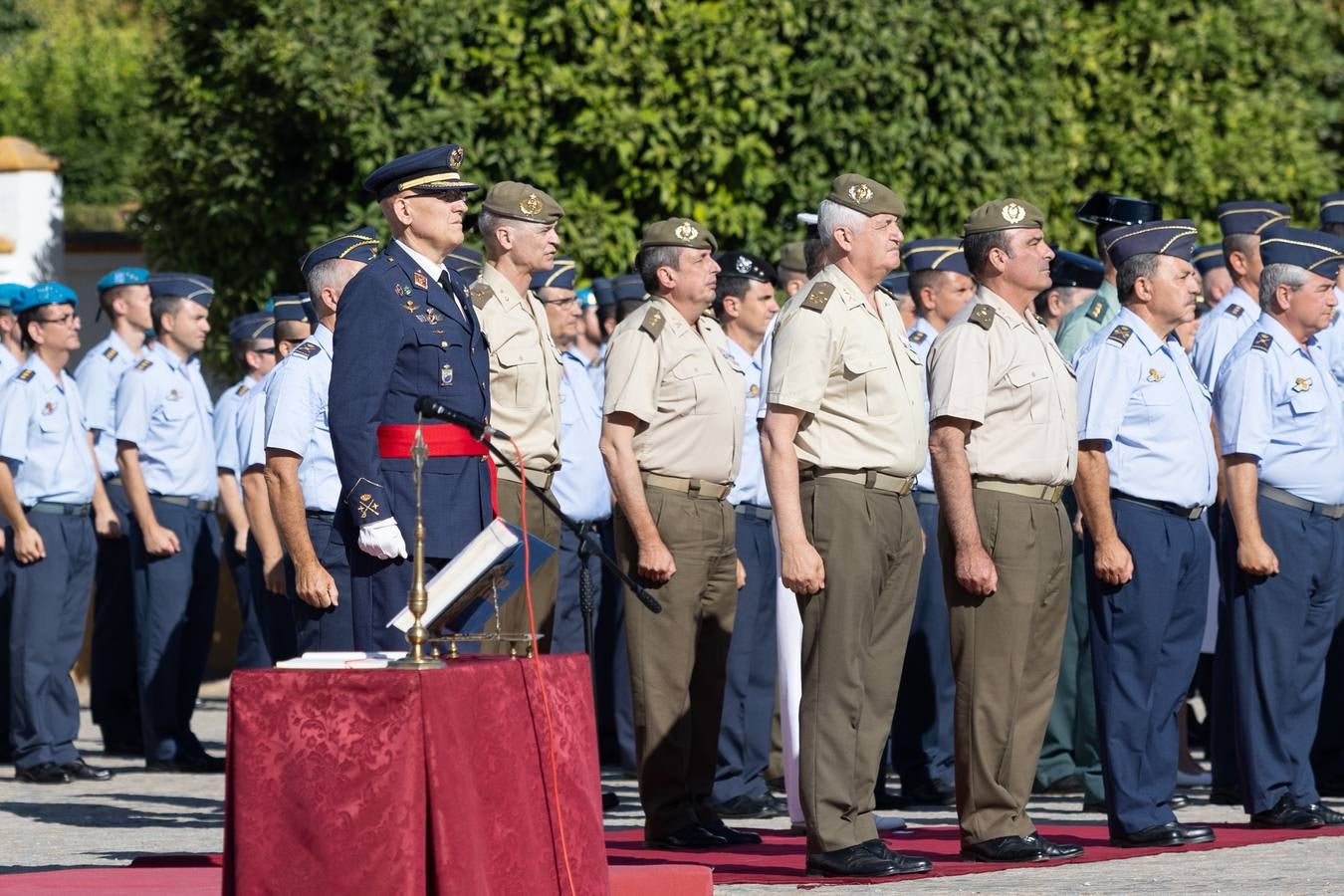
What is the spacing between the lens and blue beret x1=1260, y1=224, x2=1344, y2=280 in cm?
923

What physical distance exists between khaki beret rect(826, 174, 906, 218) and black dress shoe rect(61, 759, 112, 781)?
531 cm

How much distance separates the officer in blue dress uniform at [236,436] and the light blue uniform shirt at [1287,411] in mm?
5031

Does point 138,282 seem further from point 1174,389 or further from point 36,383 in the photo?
point 1174,389

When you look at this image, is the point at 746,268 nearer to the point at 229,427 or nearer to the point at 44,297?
the point at 229,427

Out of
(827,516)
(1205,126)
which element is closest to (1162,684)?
(827,516)

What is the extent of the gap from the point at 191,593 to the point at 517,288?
4.47 m

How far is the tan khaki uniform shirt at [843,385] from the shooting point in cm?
757

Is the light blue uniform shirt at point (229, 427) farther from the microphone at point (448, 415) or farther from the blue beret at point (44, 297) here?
the microphone at point (448, 415)

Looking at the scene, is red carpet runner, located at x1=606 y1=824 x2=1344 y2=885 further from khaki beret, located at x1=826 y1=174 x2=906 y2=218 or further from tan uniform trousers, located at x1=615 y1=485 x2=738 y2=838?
khaki beret, located at x1=826 y1=174 x2=906 y2=218

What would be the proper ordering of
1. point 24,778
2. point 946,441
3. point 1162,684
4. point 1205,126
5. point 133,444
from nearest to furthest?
point 946,441 → point 1162,684 → point 24,778 → point 133,444 → point 1205,126

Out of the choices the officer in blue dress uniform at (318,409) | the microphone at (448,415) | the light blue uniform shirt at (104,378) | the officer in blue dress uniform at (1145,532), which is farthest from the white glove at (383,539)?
the light blue uniform shirt at (104,378)

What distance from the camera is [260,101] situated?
48.5 feet

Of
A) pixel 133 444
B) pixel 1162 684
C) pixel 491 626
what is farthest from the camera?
pixel 133 444

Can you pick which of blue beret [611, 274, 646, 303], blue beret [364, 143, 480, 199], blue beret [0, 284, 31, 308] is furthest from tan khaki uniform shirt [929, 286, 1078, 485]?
blue beret [0, 284, 31, 308]
